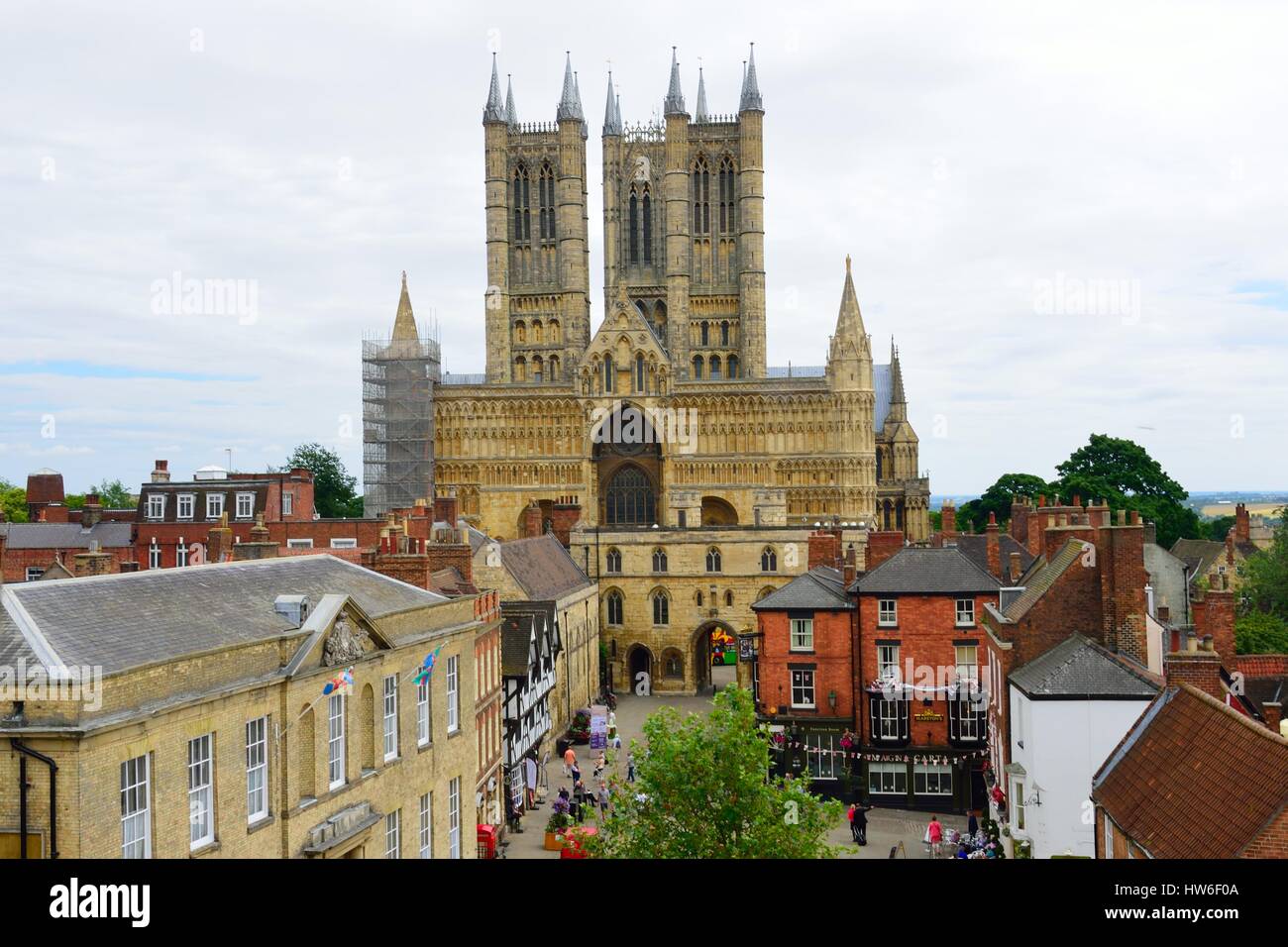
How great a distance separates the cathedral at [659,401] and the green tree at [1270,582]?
22708 millimetres

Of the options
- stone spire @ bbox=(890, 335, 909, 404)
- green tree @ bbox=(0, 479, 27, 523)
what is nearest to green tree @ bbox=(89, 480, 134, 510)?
green tree @ bbox=(0, 479, 27, 523)

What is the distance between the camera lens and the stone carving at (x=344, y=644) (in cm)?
1781

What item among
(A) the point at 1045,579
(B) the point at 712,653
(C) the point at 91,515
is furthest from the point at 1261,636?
(C) the point at 91,515

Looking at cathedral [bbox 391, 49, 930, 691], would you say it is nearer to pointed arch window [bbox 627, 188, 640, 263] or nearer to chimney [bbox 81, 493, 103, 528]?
pointed arch window [bbox 627, 188, 640, 263]

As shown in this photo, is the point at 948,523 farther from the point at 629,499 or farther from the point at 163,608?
the point at 629,499

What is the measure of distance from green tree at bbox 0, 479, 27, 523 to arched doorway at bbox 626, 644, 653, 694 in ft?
131

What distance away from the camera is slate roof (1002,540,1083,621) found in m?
27.1

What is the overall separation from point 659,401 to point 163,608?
6842 centimetres

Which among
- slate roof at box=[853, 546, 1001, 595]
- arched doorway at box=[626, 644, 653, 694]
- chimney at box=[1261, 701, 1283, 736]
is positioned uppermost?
slate roof at box=[853, 546, 1001, 595]

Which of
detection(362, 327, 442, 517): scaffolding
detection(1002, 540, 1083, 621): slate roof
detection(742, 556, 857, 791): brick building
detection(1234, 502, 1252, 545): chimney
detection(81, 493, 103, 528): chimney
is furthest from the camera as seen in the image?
detection(362, 327, 442, 517): scaffolding

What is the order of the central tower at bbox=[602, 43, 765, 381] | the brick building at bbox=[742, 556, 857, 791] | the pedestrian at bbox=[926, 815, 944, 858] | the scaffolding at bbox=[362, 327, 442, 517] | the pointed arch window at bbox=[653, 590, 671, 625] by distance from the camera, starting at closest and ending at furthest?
the pedestrian at bbox=[926, 815, 944, 858], the brick building at bbox=[742, 556, 857, 791], the pointed arch window at bbox=[653, 590, 671, 625], the scaffolding at bbox=[362, 327, 442, 517], the central tower at bbox=[602, 43, 765, 381]

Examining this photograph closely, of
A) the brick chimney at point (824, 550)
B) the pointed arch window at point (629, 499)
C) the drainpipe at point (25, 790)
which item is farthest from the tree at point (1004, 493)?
the drainpipe at point (25, 790)

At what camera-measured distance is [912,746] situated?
36906 millimetres

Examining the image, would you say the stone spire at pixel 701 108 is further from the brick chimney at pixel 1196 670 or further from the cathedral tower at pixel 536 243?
the brick chimney at pixel 1196 670
